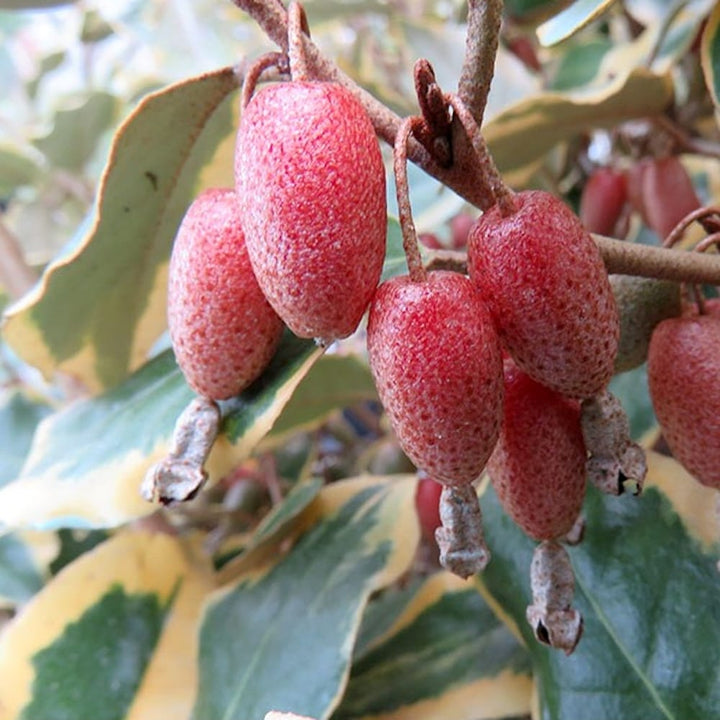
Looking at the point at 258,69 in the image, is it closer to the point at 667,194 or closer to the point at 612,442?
the point at 612,442

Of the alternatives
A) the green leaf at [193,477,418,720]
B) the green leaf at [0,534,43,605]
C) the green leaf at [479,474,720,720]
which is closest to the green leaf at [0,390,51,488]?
the green leaf at [0,534,43,605]

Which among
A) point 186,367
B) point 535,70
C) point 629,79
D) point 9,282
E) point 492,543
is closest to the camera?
point 186,367

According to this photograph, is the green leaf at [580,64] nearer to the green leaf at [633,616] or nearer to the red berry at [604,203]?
the red berry at [604,203]

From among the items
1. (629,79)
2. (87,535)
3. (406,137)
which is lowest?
(87,535)

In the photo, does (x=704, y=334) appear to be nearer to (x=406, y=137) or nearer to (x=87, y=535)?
(x=406, y=137)

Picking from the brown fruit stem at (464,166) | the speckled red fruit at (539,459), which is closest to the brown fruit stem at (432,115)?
the brown fruit stem at (464,166)

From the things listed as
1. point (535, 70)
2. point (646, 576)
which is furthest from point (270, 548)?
point (535, 70)

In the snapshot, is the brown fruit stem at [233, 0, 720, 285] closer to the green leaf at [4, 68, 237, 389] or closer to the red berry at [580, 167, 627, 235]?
the green leaf at [4, 68, 237, 389]

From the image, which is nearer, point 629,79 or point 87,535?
point 629,79
